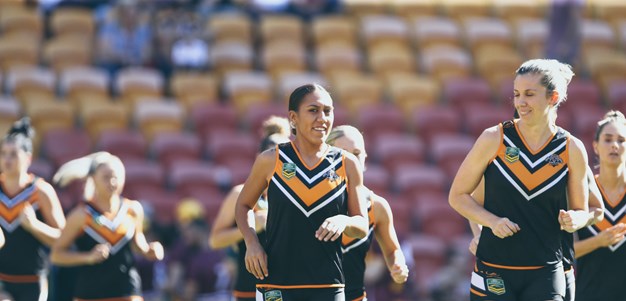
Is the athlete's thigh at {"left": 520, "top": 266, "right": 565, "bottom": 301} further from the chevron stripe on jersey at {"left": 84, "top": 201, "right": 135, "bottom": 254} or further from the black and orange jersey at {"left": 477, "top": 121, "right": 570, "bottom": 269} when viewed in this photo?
the chevron stripe on jersey at {"left": 84, "top": 201, "right": 135, "bottom": 254}

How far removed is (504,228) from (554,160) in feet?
1.91

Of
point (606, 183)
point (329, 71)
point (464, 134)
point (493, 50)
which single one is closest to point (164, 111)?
point (329, 71)

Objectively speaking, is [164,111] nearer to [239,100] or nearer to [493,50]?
[239,100]

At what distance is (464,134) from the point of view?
16.3 metres

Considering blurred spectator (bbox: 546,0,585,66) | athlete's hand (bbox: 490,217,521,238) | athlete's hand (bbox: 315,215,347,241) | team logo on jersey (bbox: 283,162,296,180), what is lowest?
athlete's hand (bbox: 490,217,521,238)

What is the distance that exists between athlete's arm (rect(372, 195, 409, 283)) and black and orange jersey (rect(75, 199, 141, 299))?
214cm

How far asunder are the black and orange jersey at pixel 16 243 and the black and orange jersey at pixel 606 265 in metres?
4.11

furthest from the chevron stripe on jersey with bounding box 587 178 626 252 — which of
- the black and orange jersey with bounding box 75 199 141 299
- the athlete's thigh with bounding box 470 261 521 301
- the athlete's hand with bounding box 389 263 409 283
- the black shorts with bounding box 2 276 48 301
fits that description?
the black shorts with bounding box 2 276 48 301

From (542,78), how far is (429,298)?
25.6 feet

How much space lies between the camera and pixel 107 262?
8.06m

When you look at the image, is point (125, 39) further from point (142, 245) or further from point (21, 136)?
point (142, 245)

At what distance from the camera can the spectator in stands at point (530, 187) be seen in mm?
6141

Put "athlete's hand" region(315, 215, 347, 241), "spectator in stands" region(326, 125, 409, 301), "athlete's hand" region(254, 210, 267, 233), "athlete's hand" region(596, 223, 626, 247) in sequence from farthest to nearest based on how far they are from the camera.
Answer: "athlete's hand" region(254, 210, 267, 233), "spectator in stands" region(326, 125, 409, 301), "athlete's hand" region(596, 223, 626, 247), "athlete's hand" region(315, 215, 347, 241)

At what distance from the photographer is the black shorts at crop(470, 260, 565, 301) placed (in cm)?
611
